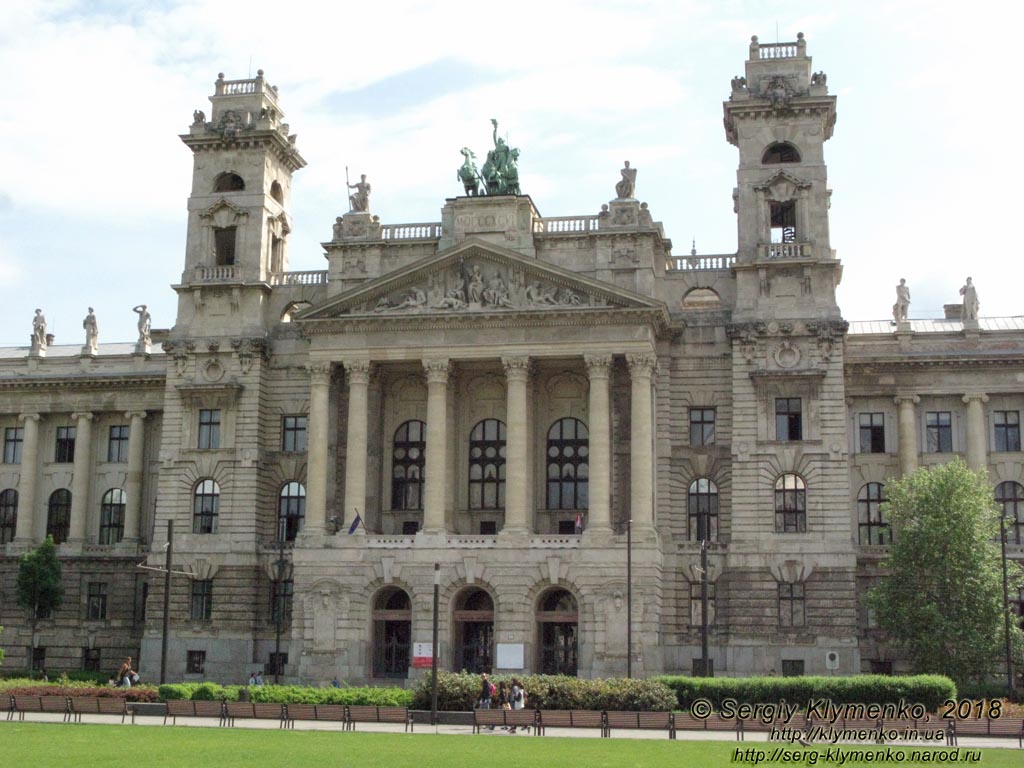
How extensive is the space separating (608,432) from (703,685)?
18.8 meters

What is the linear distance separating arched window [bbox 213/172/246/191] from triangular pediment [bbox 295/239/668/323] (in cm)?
1270

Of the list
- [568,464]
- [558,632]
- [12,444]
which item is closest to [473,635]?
[558,632]

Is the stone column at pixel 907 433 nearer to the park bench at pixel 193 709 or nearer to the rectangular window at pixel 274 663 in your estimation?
the rectangular window at pixel 274 663

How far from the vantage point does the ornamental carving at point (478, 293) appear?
71.9m

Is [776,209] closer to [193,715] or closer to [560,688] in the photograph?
[560,688]

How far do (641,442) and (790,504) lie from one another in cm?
868

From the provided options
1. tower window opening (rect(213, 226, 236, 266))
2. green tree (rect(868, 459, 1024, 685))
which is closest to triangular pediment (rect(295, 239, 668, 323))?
tower window opening (rect(213, 226, 236, 266))

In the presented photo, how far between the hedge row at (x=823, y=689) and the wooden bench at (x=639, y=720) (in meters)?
5.99

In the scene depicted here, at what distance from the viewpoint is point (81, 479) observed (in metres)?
85.7

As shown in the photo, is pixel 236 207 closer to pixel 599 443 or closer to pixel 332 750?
pixel 599 443

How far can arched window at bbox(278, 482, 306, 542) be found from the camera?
77188 millimetres

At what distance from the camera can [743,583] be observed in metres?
70.6

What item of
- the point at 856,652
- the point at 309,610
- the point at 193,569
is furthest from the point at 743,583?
the point at 193,569

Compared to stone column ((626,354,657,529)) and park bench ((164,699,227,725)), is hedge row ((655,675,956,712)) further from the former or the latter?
park bench ((164,699,227,725))
